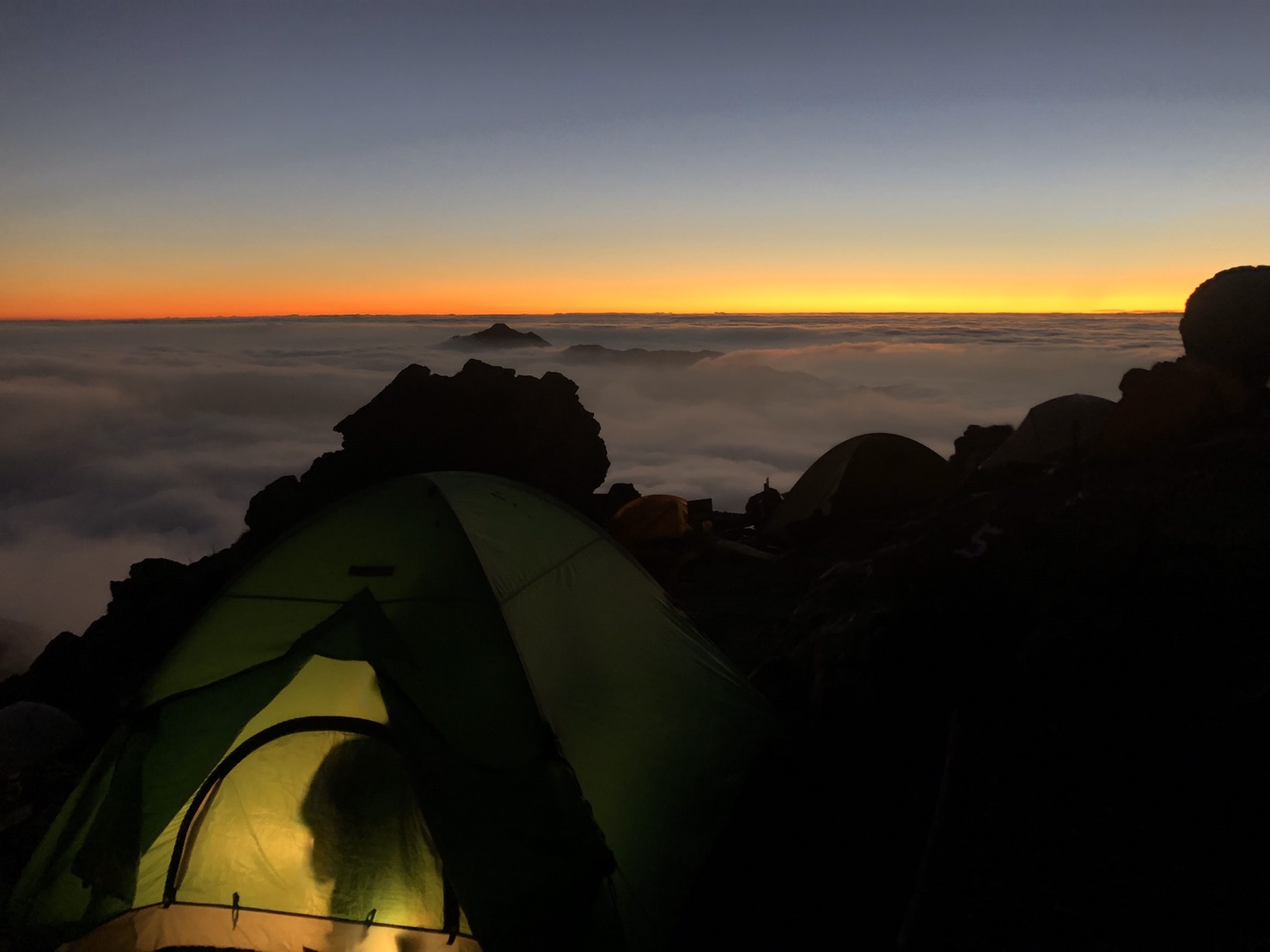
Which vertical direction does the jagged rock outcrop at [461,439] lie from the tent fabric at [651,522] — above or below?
above

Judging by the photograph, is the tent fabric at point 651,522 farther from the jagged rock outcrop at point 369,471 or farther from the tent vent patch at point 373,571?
the tent vent patch at point 373,571

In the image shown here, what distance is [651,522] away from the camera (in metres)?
17.5

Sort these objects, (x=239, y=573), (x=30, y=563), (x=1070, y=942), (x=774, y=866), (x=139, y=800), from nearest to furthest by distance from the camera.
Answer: (x=1070, y=942) < (x=139, y=800) < (x=774, y=866) < (x=239, y=573) < (x=30, y=563)

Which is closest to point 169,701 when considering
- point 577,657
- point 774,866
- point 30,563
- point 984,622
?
point 577,657

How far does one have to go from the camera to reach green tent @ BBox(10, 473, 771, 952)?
4.39m

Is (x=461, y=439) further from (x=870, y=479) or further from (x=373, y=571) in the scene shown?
(x=373, y=571)

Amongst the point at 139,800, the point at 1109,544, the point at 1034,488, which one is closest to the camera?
the point at 139,800

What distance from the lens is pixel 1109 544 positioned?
650 cm

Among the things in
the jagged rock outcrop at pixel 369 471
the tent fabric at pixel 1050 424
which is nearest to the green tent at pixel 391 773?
the jagged rock outcrop at pixel 369 471

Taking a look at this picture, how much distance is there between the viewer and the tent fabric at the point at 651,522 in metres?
17.2

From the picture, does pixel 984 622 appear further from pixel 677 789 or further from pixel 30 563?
pixel 30 563

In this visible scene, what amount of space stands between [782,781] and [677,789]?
1.13m

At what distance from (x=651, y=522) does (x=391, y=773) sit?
1261 cm

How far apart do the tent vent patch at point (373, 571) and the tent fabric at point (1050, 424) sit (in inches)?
636
